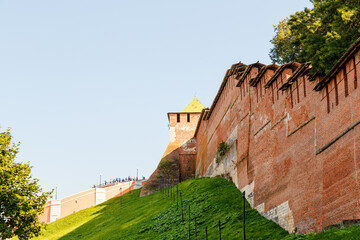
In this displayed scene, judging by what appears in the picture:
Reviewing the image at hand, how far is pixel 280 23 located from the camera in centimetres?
3653

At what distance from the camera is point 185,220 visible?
26.7 m

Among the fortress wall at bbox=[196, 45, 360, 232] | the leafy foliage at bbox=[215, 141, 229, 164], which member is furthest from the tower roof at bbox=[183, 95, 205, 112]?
the fortress wall at bbox=[196, 45, 360, 232]

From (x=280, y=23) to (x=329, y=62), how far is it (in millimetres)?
17101

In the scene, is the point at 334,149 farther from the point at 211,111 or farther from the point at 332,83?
the point at 211,111

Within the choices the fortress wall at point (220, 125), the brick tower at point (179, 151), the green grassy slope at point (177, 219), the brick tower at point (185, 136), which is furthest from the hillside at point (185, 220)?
the brick tower at point (185, 136)

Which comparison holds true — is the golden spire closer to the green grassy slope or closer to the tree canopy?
the green grassy slope

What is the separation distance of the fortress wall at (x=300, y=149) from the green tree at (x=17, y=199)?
943cm

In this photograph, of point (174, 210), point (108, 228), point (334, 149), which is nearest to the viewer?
point (334, 149)

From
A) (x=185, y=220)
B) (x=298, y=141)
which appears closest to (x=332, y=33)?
(x=298, y=141)

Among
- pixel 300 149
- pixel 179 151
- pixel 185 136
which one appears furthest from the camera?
pixel 185 136

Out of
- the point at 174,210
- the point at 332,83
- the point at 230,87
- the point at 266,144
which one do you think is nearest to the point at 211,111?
the point at 230,87

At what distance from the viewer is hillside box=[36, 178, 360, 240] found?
20.8 meters

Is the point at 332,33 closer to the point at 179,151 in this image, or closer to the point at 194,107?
the point at 179,151

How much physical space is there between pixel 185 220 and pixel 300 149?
9.44 m
